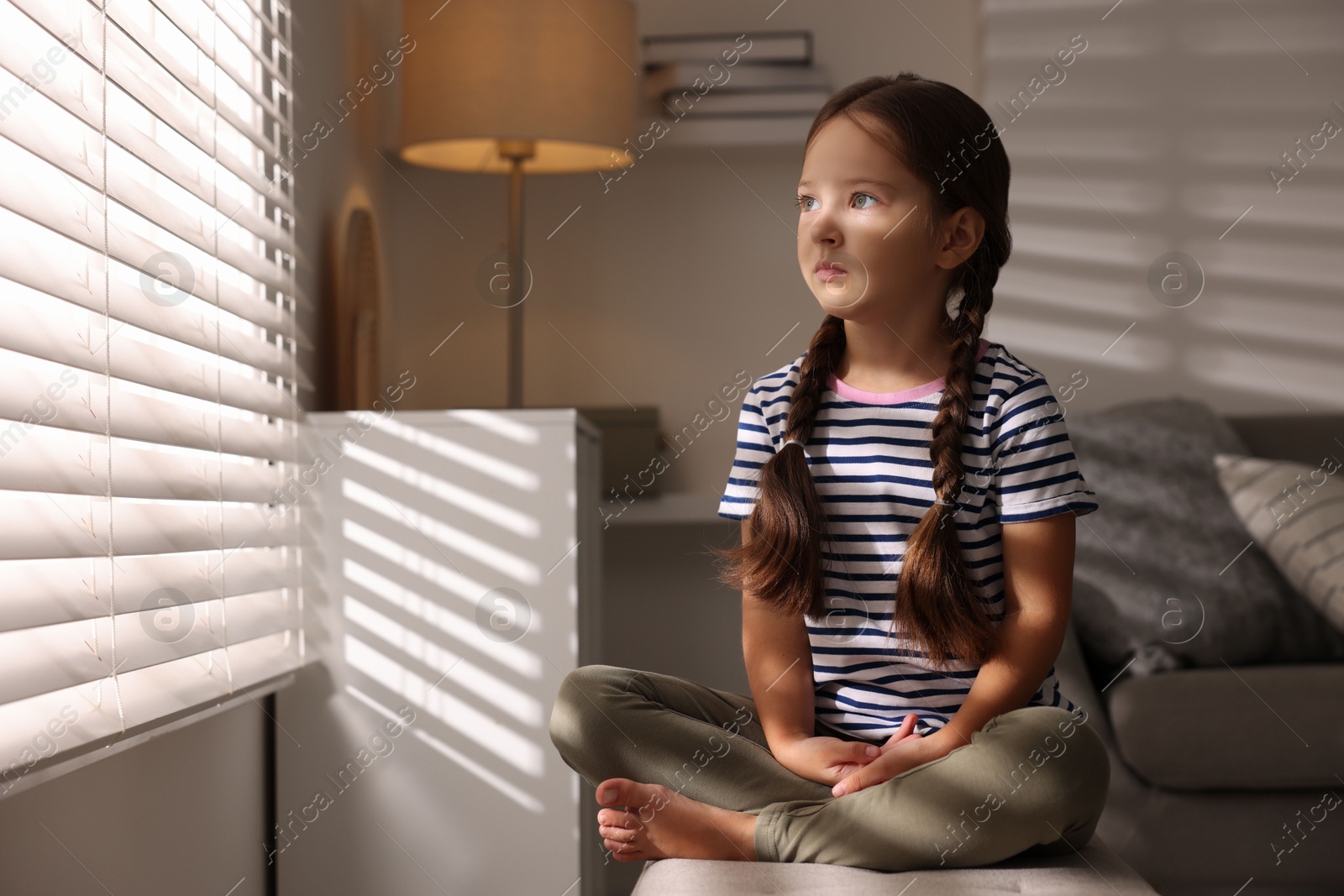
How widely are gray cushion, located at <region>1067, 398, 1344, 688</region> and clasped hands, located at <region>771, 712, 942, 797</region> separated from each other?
2.46 ft

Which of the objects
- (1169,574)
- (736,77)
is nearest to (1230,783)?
(1169,574)

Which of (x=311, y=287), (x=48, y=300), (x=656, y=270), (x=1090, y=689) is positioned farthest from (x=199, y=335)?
(x=1090, y=689)

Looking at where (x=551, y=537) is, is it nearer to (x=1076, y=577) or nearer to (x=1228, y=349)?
(x=1076, y=577)

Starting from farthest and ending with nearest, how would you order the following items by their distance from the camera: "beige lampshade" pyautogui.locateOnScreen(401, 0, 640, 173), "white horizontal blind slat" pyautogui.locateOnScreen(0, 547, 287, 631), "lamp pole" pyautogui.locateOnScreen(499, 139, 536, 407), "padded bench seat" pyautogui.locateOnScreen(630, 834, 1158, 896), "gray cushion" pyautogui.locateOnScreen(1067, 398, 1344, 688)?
1. "lamp pole" pyautogui.locateOnScreen(499, 139, 536, 407)
2. "beige lampshade" pyautogui.locateOnScreen(401, 0, 640, 173)
3. "gray cushion" pyautogui.locateOnScreen(1067, 398, 1344, 688)
4. "white horizontal blind slat" pyautogui.locateOnScreen(0, 547, 287, 631)
5. "padded bench seat" pyautogui.locateOnScreen(630, 834, 1158, 896)

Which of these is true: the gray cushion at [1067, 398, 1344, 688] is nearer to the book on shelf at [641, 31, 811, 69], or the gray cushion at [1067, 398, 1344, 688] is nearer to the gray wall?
the book on shelf at [641, 31, 811, 69]

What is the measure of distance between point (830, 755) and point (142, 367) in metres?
0.74

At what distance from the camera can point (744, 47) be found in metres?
1.97

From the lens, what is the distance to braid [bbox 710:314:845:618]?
918mm

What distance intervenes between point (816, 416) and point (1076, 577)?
76 cm

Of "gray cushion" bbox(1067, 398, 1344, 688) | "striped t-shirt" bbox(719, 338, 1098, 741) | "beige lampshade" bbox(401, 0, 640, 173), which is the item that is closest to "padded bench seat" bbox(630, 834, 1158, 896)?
"striped t-shirt" bbox(719, 338, 1098, 741)

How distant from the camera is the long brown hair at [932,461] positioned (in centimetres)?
88

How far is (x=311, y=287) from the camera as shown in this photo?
156 centimetres

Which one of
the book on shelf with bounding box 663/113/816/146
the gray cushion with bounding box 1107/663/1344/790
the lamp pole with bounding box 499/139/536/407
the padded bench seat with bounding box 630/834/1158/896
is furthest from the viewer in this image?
the book on shelf with bounding box 663/113/816/146

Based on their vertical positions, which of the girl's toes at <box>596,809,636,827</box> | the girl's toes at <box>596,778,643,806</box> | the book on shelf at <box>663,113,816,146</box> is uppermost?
the book on shelf at <box>663,113,816,146</box>
